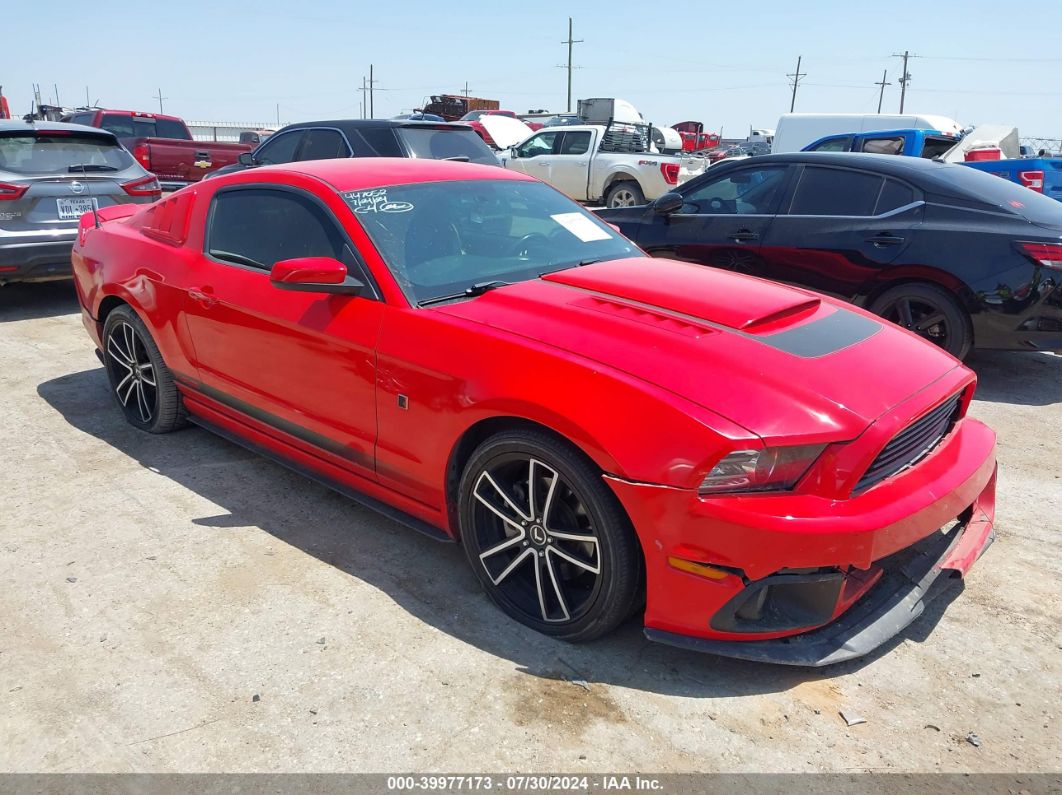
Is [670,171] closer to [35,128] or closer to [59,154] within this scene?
[59,154]

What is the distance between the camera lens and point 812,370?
8.87ft

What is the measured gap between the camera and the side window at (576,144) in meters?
15.2

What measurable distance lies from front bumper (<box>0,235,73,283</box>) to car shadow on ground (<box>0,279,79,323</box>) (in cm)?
51

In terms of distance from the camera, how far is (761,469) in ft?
7.97

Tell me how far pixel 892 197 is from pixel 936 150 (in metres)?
8.40

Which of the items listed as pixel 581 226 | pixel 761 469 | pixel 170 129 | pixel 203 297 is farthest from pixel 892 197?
pixel 170 129

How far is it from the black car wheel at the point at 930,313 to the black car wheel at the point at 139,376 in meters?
4.55

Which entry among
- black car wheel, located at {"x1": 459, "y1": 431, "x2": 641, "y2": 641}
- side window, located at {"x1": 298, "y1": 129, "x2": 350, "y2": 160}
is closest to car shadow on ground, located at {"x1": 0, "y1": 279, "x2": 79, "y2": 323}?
side window, located at {"x1": 298, "y1": 129, "x2": 350, "y2": 160}

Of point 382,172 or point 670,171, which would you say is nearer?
point 382,172

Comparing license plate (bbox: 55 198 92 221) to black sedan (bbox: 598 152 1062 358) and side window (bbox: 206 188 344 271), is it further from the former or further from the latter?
black sedan (bbox: 598 152 1062 358)

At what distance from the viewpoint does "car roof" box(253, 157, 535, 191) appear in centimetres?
366

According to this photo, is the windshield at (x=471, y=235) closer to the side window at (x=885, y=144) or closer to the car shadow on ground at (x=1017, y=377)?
the car shadow on ground at (x=1017, y=377)

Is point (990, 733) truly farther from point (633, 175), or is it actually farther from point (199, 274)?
point (633, 175)

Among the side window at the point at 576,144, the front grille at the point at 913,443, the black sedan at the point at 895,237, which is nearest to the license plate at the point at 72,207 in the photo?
the black sedan at the point at 895,237
